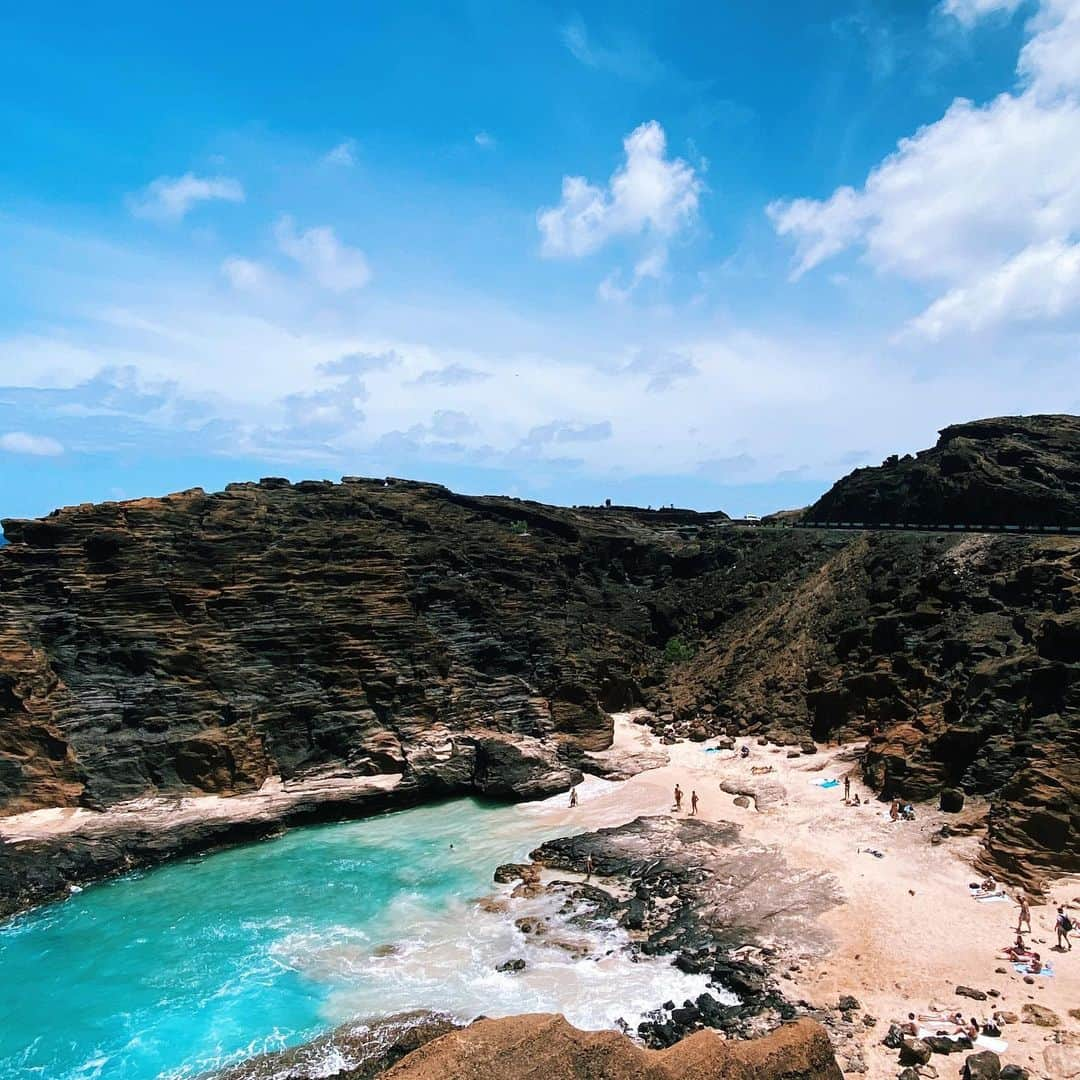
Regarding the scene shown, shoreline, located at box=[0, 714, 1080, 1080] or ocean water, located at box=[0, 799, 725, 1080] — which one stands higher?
shoreline, located at box=[0, 714, 1080, 1080]

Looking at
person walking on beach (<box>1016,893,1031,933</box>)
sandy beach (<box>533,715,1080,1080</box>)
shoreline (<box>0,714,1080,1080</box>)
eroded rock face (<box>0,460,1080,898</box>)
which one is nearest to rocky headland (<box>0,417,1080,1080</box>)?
eroded rock face (<box>0,460,1080,898</box>)

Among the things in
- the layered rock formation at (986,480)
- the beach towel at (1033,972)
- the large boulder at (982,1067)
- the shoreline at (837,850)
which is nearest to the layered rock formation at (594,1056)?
the large boulder at (982,1067)

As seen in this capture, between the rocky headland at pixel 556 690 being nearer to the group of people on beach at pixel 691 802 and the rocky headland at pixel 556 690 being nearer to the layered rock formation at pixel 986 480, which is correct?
the layered rock formation at pixel 986 480

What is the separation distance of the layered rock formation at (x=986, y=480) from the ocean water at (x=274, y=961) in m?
38.4

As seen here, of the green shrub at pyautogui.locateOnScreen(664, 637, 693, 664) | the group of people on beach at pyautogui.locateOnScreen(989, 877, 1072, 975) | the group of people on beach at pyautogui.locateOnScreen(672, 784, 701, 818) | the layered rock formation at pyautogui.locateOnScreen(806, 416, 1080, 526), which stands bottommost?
the group of people on beach at pyautogui.locateOnScreen(989, 877, 1072, 975)

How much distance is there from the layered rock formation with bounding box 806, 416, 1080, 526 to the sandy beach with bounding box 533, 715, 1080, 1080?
24.2 m

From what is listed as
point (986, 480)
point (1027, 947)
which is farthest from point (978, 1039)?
point (986, 480)

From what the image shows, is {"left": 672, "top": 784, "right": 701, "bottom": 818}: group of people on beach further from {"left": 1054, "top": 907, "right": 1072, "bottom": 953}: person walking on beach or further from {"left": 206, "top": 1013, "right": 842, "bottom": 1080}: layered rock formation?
{"left": 206, "top": 1013, "right": 842, "bottom": 1080}: layered rock formation

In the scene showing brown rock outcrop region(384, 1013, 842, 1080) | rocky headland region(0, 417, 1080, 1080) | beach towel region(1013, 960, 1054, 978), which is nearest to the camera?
brown rock outcrop region(384, 1013, 842, 1080)

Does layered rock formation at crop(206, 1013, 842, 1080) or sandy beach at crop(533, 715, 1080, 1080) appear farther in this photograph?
sandy beach at crop(533, 715, 1080, 1080)

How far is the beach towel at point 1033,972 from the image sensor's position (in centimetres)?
2022

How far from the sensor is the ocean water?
2108 centimetres

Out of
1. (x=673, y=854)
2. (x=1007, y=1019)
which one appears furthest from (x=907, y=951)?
(x=673, y=854)

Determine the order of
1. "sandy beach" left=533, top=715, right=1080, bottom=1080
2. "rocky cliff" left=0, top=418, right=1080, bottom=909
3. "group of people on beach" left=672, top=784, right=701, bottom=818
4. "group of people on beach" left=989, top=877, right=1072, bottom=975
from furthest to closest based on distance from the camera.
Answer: "group of people on beach" left=672, top=784, right=701, bottom=818
"rocky cliff" left=0, top=418, right=1080, bottom=909
"group of people on beach" left=989, top=877, right=1072, bottom=975
"sandy beach" left=533, top=715, right=1080, bottom=1080
